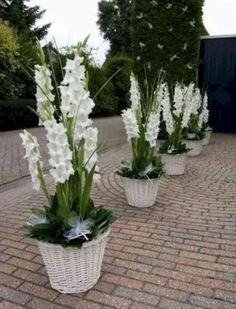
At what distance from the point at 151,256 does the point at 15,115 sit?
9421mm

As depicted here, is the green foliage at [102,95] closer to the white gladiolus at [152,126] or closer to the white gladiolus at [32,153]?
the white gladiolus at [152,126]

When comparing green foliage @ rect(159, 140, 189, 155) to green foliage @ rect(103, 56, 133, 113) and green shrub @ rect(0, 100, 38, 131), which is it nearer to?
green shrub @ rect(0, 100, 38, 131)

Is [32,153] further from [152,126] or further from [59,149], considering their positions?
[152,126]

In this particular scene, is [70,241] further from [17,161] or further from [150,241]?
[17,161]

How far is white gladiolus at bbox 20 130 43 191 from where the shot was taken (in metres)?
2.24

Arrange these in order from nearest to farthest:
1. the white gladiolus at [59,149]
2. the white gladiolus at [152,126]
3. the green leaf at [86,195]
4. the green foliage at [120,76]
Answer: the white gladiolus at [59,149], the green leaf at [86,195], the white gladiolus at [152,126], the green foliage at [120,76]

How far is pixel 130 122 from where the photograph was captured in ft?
12.2

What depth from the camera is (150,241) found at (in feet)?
10.4

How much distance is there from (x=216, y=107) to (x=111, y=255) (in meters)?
8.35

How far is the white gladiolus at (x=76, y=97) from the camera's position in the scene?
2.14 metres

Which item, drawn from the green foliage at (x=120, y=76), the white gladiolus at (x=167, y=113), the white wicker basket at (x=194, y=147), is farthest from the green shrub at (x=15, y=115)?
the white gladiolus at (x=167, y=113)

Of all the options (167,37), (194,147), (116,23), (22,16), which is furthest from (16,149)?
(116,23)

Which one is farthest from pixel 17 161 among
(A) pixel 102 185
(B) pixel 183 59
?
(B) pixel 183 59

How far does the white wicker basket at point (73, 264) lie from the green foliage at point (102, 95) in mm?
13084
